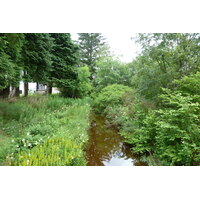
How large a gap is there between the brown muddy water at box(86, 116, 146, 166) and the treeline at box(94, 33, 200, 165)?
0.99 feet

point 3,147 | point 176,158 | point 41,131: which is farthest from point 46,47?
point 176,158

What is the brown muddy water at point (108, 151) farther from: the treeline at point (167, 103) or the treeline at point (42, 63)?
the treeline at point (42, 63)

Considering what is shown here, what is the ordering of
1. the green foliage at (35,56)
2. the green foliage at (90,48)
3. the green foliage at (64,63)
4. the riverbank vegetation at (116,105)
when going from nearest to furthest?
the riverbank vegetation at (116,105), the green foliage at (35,56), the green foliage at (64,63), the green foliage at (90,48)

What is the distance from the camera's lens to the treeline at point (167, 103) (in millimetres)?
2783

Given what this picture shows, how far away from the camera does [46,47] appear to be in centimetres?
612

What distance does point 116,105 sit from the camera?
793 cm

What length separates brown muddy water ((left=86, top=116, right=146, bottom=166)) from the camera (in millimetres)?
3434

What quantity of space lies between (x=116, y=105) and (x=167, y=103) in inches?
181

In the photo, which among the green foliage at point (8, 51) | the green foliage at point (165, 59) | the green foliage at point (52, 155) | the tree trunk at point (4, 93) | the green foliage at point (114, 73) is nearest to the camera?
the green foliage at point (52, 155)

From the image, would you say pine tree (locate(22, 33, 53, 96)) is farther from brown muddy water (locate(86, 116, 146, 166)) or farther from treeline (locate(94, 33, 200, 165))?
treeline (locate(94, 33, 200, 165))

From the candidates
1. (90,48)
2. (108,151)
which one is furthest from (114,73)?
(108,151)

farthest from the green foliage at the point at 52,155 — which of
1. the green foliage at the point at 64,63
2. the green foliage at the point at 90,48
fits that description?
the green foliage at the point at 90,48
